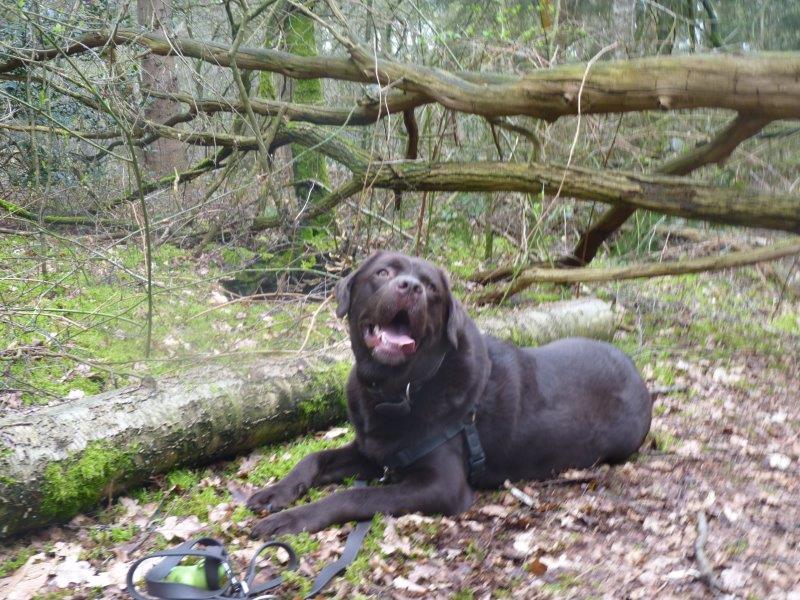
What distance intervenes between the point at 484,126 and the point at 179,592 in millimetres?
6777

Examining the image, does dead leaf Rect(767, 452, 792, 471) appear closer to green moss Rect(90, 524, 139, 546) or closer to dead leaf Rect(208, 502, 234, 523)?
dead leaf Rect(208, 502, 234, 523)

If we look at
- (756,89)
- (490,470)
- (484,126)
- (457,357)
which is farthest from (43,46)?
(756,89)

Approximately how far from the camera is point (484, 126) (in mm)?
8734

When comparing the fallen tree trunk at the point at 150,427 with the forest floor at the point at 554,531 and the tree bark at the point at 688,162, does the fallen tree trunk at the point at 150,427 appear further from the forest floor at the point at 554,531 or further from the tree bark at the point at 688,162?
the tree bark at the point at 688,162

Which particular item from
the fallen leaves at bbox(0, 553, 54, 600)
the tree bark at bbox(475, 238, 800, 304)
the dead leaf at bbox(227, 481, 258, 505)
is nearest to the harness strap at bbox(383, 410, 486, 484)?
the dead leaf at bbox(227, 481, 258, 505)

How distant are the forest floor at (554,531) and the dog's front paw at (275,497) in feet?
0.35

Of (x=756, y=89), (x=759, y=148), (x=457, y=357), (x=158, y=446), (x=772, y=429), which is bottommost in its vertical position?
(x=772, y=429)

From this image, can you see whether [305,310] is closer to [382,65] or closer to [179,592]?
[382,65]

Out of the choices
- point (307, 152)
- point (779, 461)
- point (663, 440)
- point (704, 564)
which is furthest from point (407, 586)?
point (307, 152)

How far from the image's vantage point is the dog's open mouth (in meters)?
4.16

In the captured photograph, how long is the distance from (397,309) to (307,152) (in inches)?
234

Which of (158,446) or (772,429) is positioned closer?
(158,446)

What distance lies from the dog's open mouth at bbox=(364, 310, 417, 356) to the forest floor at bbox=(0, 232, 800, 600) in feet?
2.94

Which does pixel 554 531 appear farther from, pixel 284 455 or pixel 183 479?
pixel 183 479
